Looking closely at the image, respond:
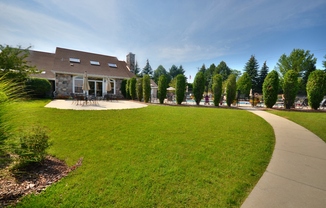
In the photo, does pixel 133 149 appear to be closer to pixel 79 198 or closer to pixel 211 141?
pixel 79 198

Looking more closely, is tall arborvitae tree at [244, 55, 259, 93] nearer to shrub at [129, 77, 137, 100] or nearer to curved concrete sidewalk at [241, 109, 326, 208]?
shrub at [129, 77, 137, 100]

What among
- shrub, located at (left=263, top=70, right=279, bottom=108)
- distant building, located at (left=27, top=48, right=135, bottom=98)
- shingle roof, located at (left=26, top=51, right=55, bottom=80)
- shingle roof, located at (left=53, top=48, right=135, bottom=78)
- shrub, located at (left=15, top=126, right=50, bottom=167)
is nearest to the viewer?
shrub, located at (left=15, top=126, right=50, bottom=167)

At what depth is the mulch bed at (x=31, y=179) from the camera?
2282 millimetres

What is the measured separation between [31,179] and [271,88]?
14.2 metres

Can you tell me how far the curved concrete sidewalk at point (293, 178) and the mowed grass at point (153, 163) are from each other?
17 cm

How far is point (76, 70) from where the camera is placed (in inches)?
730

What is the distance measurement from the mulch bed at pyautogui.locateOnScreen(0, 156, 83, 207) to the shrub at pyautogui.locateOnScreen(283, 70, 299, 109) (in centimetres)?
1408

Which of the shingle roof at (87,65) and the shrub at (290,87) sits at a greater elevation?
the shingle roof at (87,65)

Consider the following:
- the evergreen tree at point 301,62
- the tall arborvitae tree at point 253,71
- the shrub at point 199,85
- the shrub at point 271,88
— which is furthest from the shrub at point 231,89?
the evergreen tree at point 301,62

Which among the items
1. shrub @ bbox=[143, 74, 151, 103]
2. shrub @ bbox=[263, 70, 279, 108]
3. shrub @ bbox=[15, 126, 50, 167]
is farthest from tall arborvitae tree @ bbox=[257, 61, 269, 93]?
shrub @ bbox=[15, 126, 50, 167]

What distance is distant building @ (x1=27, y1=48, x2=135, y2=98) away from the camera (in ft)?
57.8

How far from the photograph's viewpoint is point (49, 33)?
11.0 metres

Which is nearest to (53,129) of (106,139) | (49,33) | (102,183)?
(106,139)

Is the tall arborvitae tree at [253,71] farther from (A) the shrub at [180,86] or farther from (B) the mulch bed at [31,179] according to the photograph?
(B) the mulch bed at [31,179]
